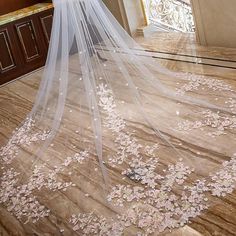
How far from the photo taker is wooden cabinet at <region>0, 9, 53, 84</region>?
16.9 ft

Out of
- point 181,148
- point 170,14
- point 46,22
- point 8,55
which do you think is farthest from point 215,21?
point 8,55

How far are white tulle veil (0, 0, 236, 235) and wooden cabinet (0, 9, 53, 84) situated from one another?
1.48 metres

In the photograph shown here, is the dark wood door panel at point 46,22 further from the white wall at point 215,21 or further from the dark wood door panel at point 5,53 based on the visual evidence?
the white wall at point 215,21

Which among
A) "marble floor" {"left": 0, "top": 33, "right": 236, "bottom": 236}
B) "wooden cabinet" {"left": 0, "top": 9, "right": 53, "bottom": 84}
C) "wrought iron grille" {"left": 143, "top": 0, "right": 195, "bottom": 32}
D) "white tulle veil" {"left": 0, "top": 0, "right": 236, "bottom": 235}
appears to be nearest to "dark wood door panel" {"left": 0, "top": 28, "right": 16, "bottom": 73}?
"wooden cabinet" {"left": 0, "top": 9, "right": 53, "bottom": 84}

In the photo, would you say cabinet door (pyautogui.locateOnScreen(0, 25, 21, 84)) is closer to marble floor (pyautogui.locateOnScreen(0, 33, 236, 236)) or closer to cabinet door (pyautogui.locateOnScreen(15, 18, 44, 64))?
cabinet door (pyautogui.locateOnScreen(15, 18, 44, 64))

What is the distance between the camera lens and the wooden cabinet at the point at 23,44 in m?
5.14

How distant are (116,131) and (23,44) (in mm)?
2795

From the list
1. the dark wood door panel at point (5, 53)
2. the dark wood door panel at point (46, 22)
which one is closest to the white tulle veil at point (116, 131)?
the dark wood door panel at point (5, 53)

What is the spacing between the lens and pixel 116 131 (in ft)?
10.5

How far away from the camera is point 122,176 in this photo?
2578mm

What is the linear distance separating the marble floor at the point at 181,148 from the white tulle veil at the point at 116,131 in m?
0.03

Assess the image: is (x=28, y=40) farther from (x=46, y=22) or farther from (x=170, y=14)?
(x=170, y=14)

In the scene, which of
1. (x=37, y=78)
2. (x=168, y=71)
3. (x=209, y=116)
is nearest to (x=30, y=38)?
(x=37, y=78)

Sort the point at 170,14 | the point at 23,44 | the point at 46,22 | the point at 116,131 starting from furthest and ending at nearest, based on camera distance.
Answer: the point at 170,14, the point at 46,22, the point at 23,44, the point at 116,131
